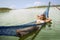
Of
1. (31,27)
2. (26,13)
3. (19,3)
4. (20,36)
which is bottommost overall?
(20,36)

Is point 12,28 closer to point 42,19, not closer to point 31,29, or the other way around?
point 31,29

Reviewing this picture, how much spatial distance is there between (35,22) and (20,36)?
9.6 inches


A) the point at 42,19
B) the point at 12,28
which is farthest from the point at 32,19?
the point at 12,28

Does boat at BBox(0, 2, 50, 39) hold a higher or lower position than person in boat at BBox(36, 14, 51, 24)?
lower

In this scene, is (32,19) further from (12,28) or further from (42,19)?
(12,28)

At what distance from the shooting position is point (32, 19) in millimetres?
1688

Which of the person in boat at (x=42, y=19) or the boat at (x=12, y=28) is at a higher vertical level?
the person in boat at (x=42, y=19)

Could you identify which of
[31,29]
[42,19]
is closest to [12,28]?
[31,29]

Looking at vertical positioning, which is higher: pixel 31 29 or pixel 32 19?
pixel 32 19

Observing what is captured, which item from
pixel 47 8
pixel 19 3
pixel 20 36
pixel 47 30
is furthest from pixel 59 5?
pixel 20 36

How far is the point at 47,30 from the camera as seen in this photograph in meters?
1.66

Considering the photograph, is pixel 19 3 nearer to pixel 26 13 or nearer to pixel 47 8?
pixel 26 13

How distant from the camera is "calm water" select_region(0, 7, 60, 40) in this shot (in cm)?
166

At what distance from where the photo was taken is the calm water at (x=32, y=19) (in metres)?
1.66
